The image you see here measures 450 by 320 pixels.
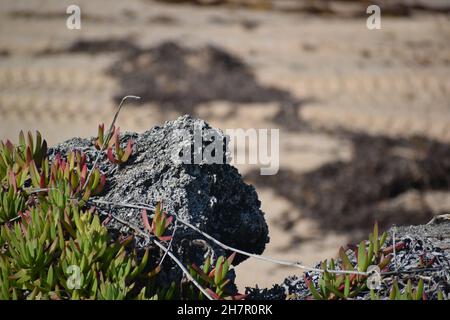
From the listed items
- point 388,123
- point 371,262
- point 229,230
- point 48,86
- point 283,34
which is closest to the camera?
point 371,262

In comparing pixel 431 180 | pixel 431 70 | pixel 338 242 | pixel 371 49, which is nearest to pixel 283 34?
pixel 371 49

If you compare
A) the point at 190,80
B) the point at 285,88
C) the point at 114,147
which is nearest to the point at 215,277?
the point at 114,147

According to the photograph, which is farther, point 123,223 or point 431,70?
point 431,70

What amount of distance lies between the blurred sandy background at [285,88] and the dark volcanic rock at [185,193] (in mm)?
3744

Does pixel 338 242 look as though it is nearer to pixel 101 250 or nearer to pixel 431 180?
pixel 431 180

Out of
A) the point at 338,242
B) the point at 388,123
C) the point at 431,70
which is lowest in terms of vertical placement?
the point at 338,242

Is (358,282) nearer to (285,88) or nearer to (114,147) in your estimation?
(114,147)

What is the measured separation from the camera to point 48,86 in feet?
33.4

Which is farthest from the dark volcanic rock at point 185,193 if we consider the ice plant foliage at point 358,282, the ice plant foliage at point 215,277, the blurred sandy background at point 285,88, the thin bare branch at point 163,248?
the blurred sandy background at point 285,88

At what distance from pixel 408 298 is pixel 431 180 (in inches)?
250

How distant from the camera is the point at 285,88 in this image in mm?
10016

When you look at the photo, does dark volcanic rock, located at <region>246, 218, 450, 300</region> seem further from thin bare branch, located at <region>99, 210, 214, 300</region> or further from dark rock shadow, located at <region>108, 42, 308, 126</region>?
dark rock shadow, located at <region>108, 42, 308, 126</region>

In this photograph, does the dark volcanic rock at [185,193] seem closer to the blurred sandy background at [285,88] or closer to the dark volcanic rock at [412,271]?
the dark volcanic rock at [412,271]

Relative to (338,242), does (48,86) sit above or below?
above
